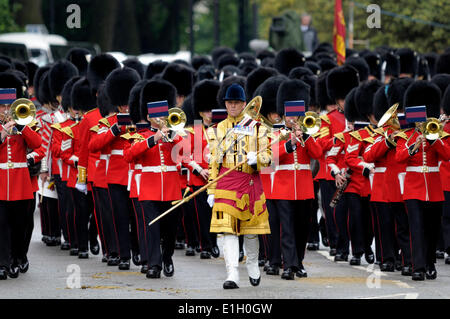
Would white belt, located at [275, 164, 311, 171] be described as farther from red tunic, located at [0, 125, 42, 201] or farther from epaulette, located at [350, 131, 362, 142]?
red tunic, located at [0, 125, 42, 201]

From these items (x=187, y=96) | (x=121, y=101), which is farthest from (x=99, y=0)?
(x=121, y=101)

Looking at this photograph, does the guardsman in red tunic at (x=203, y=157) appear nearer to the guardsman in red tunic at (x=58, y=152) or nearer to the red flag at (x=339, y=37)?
Answer: the guardsman in red tunic at (x=58, y=152)

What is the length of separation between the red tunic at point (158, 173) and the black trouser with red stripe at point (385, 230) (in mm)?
1904

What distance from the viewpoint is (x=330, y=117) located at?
42.9ft

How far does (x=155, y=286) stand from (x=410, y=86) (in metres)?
2.96

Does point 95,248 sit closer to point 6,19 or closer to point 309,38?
point 309,38

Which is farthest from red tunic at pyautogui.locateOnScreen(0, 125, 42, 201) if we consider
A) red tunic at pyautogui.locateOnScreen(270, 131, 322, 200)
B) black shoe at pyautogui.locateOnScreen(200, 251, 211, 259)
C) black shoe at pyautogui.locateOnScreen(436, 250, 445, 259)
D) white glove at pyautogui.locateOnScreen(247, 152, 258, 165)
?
black shoe at pyautogui.locateOnScreen(436, 250, 445, 259)

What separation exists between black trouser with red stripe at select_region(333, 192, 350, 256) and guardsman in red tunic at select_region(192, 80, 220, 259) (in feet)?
4.23

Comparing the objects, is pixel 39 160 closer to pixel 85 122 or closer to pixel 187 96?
pixel 85 122

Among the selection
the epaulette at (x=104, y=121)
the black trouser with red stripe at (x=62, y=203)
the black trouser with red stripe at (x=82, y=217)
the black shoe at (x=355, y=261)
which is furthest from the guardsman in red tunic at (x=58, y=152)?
the black shoe at (x=355, y=261)

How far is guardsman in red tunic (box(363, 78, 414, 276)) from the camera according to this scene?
11.3 metres

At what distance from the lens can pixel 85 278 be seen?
11.1m

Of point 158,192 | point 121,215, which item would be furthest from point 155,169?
point 121,215

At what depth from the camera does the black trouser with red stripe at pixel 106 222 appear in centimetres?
1206
